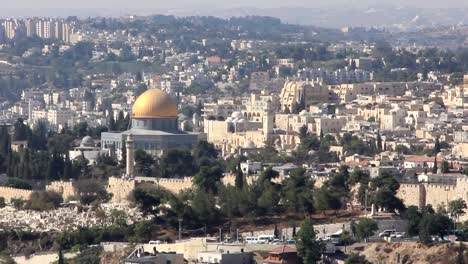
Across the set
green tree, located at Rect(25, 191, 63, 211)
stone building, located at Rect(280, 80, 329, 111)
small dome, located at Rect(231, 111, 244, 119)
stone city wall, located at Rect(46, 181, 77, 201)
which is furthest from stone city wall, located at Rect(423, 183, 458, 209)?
stone building, located at Rect(280, 80, 329, 111)

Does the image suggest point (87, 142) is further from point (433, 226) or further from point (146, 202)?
point (433, 226)

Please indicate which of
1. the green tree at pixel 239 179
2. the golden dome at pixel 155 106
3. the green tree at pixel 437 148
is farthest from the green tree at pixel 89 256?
the golden dome at pixel 155 106

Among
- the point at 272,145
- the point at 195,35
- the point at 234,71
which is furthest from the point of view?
the point at 195,35

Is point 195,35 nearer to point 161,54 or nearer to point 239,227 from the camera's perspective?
point 161,54

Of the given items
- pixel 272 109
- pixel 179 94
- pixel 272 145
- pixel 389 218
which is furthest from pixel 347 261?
pixel 179 94

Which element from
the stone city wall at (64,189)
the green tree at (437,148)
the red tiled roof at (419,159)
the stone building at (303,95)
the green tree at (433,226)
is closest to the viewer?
the green tree at (433,226)

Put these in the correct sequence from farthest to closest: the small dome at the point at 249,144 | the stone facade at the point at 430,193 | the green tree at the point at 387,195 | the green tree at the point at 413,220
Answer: the small dome at the point at 249,144 → the stone facade at the point at 430,193 → the green tree at the point at 387,195 → the green tree at the point at 413,220

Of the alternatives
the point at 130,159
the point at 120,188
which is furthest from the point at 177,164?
the point at 120,188

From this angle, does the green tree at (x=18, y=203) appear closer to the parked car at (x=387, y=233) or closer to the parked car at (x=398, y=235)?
the parked car at (x=387, y=233)
